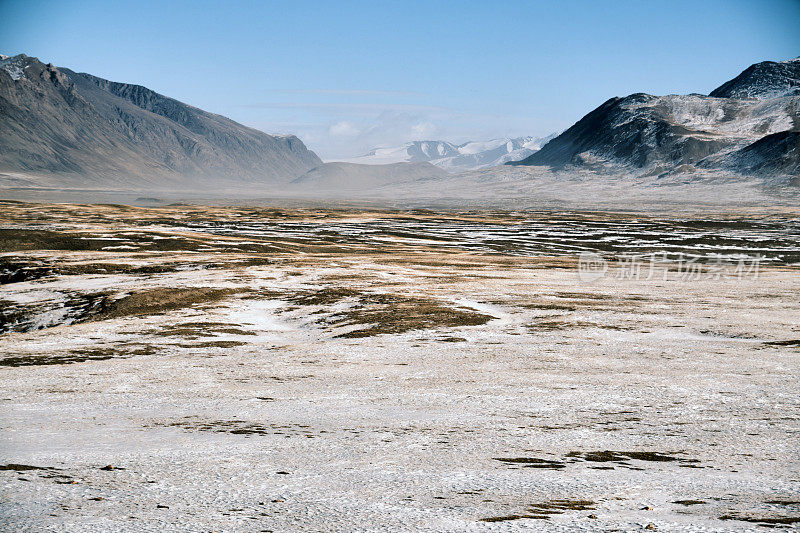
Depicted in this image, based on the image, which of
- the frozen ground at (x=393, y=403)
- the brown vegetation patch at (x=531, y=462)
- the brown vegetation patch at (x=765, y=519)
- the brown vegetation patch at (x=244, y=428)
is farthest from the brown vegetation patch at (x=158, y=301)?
the brown vegetation patch at (x=765, y=519)

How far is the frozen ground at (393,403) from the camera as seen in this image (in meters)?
14.6

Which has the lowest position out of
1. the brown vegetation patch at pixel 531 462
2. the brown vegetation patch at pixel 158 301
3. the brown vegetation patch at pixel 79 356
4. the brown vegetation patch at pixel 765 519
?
the brown vegetation patch at pixel 79 356

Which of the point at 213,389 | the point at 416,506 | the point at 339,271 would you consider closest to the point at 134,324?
the point at 213,389

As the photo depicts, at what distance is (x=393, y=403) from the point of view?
2400 centimetres

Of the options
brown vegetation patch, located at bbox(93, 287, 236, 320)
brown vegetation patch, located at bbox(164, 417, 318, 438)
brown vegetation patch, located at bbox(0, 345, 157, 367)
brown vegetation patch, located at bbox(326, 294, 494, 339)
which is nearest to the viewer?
brown vegetation patch, located at bbox(164, 417, 318, 438)

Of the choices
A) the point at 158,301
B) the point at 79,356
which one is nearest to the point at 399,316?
the point at 79,356

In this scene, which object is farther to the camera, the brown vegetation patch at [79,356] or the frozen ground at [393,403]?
the brown vegetation patch at [79,356]

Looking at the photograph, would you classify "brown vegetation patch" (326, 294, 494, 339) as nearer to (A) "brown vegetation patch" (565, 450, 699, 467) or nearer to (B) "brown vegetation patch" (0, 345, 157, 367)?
(B) "brown vegetation patch" (0, 345, 157, 367)

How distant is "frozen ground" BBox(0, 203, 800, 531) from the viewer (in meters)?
14.6

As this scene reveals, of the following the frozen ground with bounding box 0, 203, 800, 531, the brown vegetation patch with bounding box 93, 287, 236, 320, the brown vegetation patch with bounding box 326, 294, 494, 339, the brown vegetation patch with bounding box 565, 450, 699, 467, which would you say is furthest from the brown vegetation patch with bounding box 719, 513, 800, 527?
the brown vegetation patch with bounding box 93, 287, 236, 320

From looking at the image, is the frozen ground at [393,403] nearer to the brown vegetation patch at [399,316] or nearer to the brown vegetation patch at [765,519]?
the brown vegetation patch at [765,519]

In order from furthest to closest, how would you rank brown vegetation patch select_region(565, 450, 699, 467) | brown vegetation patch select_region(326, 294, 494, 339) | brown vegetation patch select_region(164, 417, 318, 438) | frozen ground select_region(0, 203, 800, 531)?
brown vegetation patch select_region(326, 294, 494, 339), brown vegetation patch select_region(164, 417, 318, 438), brown vegetation patch select_region(565, 450, 699, 467), frozen ground select_region(0, 203, 800, 531)

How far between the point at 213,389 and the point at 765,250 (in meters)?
106

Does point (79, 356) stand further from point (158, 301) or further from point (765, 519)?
point (765, 519)
